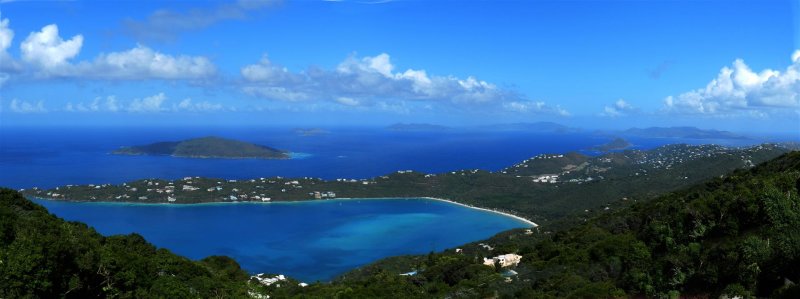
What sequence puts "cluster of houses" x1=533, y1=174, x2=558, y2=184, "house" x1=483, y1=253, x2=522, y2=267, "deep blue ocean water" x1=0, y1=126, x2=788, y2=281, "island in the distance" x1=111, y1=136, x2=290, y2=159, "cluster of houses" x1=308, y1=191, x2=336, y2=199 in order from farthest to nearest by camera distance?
"island in the distance" x1=111, y1=136, x2=290, y2=159
"cluster of houses" x1=533, y1=174, x2=558, y2=184
"cluster of houses" x1=308, y1=191, x2=336, y2=199
"deep blue ocean water" x1=0, y1=126, x2=788, y2=281
"house" x1=483, y1=253, x2=522, y2=267

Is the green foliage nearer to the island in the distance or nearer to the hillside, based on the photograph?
the hillside

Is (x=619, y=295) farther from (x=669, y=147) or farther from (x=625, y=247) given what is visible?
(x=669, y=147)

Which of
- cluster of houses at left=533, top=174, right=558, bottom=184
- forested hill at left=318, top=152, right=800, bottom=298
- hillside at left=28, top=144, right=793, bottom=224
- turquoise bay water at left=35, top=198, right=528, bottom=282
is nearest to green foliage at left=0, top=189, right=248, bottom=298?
forested hill at left=318, top=152, right=800, bottom=298

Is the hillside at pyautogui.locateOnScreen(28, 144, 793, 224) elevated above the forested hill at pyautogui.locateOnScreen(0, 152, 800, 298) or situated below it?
below

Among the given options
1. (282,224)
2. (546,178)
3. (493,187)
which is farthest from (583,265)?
(546,178)

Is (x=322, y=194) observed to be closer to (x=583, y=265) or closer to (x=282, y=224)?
(x=282, y=224)

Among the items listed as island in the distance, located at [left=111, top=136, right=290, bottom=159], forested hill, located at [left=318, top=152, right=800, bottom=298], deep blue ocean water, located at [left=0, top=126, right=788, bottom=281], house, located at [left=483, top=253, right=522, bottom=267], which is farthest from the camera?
island in the distance, located at [left=111, top=136, right=290, bottom=159]
